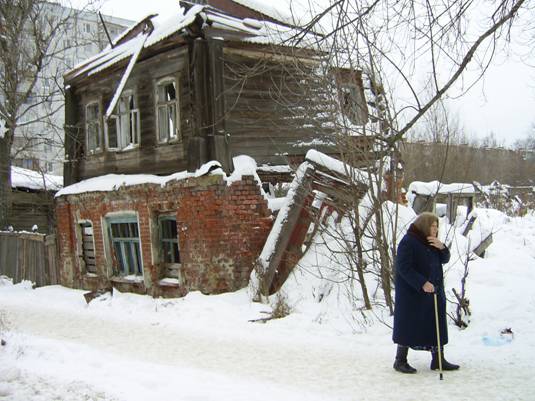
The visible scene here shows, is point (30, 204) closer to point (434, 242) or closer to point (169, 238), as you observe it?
point (169, 238)

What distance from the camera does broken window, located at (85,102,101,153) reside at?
653 inches

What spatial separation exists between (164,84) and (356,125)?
21.0 ft

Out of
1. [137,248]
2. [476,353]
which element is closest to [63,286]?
[137,248]

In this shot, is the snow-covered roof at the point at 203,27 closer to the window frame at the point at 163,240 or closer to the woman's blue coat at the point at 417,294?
the window frame at the point at 163,240

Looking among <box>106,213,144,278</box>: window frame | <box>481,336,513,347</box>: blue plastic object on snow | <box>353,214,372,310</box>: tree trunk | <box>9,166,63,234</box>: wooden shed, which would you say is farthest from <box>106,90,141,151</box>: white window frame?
<box>481,336,513,347</box>: blue plastic object on snow

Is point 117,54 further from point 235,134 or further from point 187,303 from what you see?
point 187,303

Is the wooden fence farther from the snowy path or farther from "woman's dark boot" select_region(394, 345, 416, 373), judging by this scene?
"woman's dark boot" select_region(394, 345, 416, 373)

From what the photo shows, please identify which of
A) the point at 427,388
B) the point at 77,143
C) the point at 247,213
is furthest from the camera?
the point at 77,143

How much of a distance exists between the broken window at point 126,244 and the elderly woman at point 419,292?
924cm

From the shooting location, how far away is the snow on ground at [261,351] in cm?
544

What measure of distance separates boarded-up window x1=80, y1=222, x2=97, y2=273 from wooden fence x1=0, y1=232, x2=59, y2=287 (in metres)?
1.59

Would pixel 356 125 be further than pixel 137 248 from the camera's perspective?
No

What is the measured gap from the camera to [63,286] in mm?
17156

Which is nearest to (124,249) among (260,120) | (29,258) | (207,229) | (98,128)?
(207,229)
